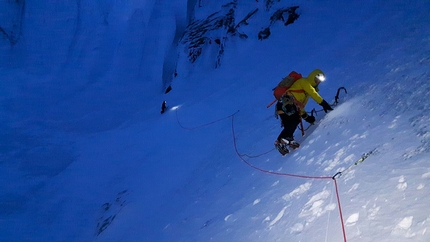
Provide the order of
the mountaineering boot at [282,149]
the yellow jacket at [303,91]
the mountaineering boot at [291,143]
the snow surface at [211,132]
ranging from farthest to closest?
1. the mountaineering boot at [282,149]
2. the mountaineering boot at [291,143]
3. the yellow jacket at [303,91]
4. the snow surface at [211,132]

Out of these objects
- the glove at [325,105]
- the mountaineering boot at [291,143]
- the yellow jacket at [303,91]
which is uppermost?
the yellow jacket at [303,91]

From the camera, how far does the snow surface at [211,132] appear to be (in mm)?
2875

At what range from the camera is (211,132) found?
9.12 metres

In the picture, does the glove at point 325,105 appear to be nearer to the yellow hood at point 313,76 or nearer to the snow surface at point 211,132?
the snow surface at point 211,132

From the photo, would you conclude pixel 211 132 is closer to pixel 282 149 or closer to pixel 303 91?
pixel 282 149

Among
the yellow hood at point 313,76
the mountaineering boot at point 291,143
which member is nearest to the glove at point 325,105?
the yellow hood at point 313,76

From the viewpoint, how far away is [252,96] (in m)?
9.89

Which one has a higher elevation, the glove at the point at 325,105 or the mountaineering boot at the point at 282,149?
the glove at the point at 325,105

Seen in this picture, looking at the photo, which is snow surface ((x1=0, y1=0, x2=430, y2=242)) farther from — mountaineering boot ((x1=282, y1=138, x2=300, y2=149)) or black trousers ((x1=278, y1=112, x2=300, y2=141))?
black trousers ((x1=278, y1=112, x2=300, y2=141))

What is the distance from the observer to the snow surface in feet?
9.43

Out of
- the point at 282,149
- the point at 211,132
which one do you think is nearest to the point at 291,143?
the point at 282,149

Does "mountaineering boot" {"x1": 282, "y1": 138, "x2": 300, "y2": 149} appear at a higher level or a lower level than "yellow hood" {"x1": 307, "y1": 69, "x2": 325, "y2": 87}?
lower

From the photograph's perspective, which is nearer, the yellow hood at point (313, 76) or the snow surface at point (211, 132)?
the snow surface at point (211, 132)

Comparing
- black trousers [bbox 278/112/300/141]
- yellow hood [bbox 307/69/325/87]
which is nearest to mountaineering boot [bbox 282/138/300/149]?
black trousers [bbox 278/112/300/141]
